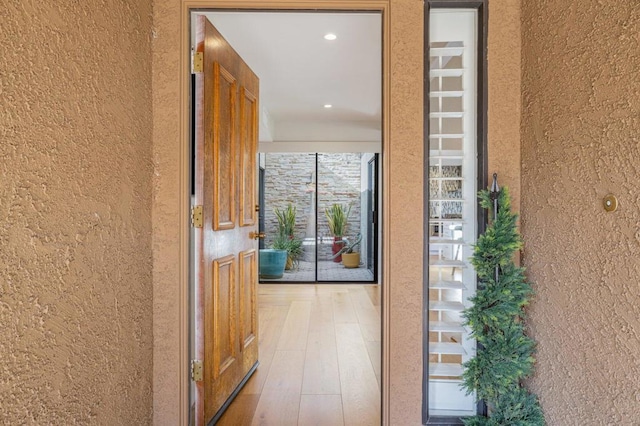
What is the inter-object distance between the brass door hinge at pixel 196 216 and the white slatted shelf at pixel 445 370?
4.35 ft

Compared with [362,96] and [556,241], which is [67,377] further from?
[362,96]

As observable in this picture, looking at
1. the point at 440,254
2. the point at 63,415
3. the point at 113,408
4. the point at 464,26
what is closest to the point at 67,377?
the point at 63,415

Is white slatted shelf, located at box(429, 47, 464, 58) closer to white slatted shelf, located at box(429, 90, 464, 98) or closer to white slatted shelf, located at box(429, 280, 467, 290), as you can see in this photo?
white slatted shelf, located at box(429, 90, 464, 98)

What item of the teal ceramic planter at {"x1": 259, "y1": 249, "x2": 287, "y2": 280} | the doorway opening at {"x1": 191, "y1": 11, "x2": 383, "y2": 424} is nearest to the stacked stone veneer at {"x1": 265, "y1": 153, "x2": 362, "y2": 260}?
the teal ceramic planter at {"x1": 259, "y1": 249, "x2": 287, "y2": 280}

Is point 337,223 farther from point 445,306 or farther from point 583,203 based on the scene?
point 583,203

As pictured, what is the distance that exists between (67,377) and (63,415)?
0.11m

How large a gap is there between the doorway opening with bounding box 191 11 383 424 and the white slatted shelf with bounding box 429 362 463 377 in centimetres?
30

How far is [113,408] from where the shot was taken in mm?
1515

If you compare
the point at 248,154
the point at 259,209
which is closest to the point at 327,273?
the point at 259,209

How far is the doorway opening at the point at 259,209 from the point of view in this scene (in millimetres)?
2170

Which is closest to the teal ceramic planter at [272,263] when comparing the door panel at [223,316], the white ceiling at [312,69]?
the white ceiling at [312,69]

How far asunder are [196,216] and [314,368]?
1556 millimetres

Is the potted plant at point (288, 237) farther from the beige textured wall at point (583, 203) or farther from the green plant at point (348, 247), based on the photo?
the beige textured wall at point (583, 203)

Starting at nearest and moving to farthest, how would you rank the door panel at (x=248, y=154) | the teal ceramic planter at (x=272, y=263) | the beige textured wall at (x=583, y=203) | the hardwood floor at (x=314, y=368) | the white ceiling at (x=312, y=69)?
the beige textured wall at (x=583, y=203)
the hardwood floor at (x=314, y=368)
the door panel at (x=248, y=154)
the white ceiling at (x=312, y=69)
the teal ceramic planter at (x=272, y=263)
